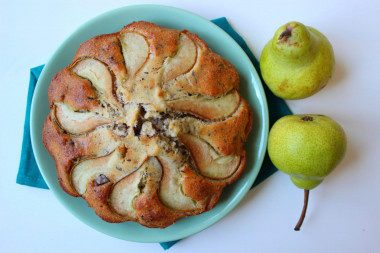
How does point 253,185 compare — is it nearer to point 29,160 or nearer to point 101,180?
point 101,180

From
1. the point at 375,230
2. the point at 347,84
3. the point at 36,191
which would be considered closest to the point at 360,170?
the point at 375,230

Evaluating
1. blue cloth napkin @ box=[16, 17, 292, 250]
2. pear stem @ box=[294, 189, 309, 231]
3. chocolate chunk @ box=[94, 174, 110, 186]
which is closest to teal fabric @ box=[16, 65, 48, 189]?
blue cloth napkin @ box=[16, 17, 292, 250]

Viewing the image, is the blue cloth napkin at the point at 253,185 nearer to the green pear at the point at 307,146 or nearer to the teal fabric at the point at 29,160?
the teal fabric at the point at 29,160

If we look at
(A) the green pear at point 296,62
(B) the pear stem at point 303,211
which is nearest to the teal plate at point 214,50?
(A) the green pear at point 296,62

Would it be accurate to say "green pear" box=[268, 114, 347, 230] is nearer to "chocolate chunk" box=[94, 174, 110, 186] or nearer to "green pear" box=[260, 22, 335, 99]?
"green pear" box=[260, 22, 335, 99]

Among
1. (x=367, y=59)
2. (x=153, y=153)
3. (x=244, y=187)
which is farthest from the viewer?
(x=367, y=59)

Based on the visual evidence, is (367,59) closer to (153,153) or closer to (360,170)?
(360,170)

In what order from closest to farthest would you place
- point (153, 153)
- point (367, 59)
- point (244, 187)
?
point (153, 153)
point (244, 187)
point (367, 59)
